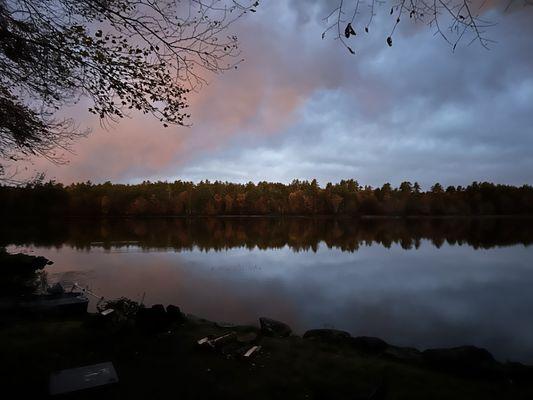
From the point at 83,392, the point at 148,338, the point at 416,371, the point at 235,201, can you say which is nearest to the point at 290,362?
the point at 416,371

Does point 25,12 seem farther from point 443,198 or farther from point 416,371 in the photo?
point 443,198

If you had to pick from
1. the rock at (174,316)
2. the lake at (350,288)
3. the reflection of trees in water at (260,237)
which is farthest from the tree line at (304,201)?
the rock at (174,316)

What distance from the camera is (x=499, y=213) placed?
181250 mm

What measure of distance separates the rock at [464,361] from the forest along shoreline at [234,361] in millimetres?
24

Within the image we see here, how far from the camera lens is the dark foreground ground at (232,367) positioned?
24.4 ft

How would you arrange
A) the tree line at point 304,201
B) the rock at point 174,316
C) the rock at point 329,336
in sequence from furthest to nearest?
1. the tree line at point 304,201
2. the rock at point 329,336
3. the rock at point 174,316

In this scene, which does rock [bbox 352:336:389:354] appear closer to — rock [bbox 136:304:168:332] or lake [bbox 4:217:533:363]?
lake [bbox 4:217:533:363]

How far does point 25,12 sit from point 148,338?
Result: 25.8 ft

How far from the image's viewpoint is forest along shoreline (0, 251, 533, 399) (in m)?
7.70

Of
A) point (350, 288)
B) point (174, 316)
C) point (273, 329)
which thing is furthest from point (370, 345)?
point (350, 288)

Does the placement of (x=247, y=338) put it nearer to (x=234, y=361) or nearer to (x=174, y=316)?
(x=234, y=361)

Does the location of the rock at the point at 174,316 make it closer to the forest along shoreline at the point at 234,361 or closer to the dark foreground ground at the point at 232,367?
the forest along shoreline at the point at 234,361

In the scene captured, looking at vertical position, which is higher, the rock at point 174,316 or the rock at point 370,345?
the rock at point 174,316

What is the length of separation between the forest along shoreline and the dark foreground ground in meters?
0.02
